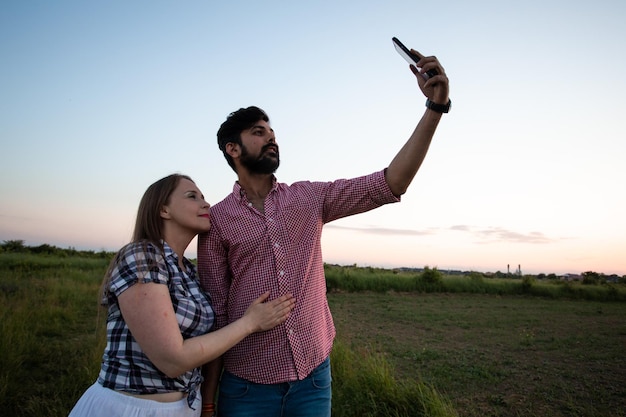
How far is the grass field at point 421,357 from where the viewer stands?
4746mm

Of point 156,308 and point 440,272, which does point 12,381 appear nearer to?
point 156,308

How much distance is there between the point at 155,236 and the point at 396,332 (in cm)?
1140

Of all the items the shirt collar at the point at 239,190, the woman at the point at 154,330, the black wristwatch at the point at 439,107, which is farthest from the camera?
the shirt collar at the point at 239,190

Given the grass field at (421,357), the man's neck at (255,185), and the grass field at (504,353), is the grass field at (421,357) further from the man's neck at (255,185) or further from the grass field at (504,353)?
the man's neck at (255,185)

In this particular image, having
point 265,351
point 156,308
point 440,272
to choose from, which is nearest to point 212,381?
point 265,351

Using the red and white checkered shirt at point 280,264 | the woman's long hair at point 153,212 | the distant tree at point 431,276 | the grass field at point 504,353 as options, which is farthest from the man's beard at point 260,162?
the distant tree at point 431,276

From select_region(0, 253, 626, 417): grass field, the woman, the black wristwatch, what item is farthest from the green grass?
the black wristwatch

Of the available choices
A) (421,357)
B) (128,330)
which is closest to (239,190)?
(128,330)

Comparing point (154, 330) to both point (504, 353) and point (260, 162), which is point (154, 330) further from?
point (504, 353)

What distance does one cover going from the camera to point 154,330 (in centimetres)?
153

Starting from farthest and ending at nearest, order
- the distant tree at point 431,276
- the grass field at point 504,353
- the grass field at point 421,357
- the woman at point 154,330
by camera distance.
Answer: the distant tree at point 431,276 < the grass field at point 504,353 < the grass field at point 421,357 < the woman at point 154,330

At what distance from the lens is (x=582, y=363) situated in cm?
878

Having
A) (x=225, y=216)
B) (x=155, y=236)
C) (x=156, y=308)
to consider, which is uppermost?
(x=225, y=216)

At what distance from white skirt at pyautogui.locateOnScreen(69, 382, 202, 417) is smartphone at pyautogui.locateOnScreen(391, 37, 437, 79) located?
1892 mm
